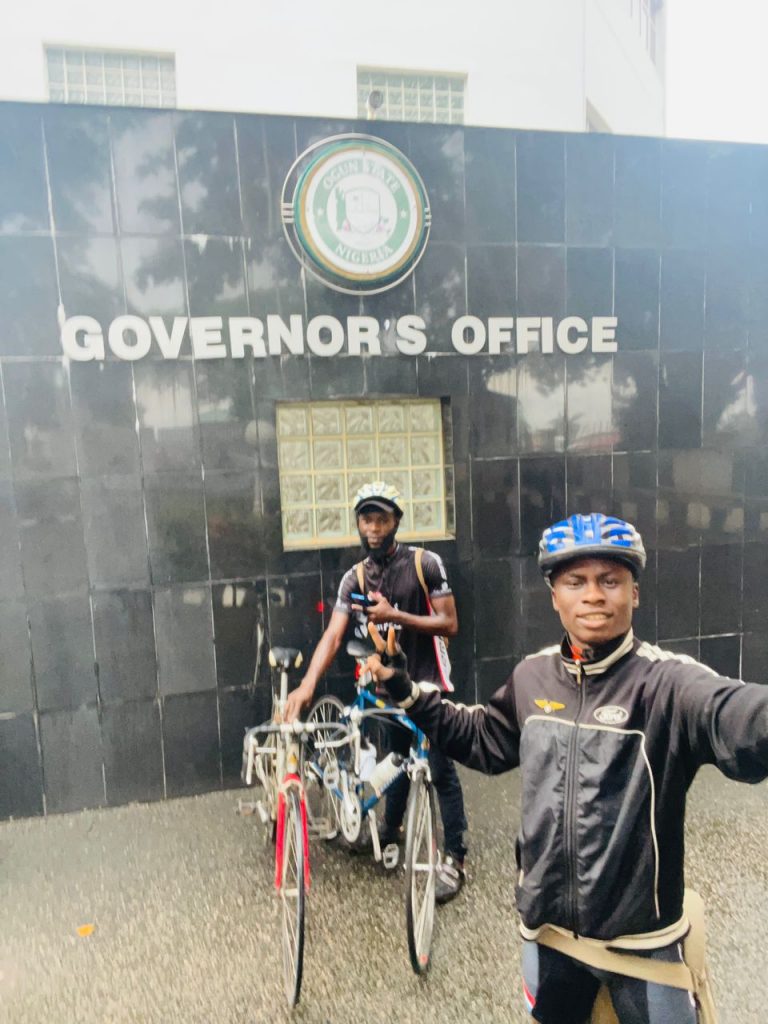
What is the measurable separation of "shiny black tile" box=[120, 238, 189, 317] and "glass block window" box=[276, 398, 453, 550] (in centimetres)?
100

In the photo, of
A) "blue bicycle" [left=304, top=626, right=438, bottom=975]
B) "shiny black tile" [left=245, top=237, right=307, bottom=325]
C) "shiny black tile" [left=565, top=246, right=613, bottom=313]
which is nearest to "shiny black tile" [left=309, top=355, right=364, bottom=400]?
"shiny black tile" [left=245, top=237, right=307, bottom=325]

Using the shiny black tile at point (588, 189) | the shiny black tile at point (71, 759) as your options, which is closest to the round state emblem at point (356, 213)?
the shiny black tile at point (588, 189)

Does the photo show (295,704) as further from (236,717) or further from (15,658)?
(15,658)

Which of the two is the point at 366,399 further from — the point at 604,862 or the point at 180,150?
the point at 604,862

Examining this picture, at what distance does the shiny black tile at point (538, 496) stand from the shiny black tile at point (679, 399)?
92 centimetres

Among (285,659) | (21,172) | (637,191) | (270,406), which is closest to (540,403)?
(637,191)

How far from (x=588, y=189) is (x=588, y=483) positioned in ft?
7.17

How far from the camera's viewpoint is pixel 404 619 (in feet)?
11.5

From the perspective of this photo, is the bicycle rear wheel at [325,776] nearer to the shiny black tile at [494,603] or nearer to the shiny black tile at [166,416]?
the shiny black tile at [494,603]

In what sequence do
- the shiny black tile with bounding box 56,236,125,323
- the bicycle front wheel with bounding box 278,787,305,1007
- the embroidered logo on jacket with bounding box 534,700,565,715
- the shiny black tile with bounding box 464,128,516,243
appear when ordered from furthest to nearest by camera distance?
the shiny black tile with bounding box 464,128,516,243 < the shiny black tile with bounding box 56,236,125,323 < the bicycle front wheel with bounding box 278,787,305,1007 < the embroidered logo on jacket with bounding box 534,700,565,715

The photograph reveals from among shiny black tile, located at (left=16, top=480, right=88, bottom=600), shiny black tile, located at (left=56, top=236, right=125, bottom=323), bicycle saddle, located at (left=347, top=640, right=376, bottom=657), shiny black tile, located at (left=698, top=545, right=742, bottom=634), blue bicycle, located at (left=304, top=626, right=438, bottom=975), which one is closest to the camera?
blue bicycle, located at (left=304, top=626, right=438, bottom=975)

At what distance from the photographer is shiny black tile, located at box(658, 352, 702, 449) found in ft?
17.0

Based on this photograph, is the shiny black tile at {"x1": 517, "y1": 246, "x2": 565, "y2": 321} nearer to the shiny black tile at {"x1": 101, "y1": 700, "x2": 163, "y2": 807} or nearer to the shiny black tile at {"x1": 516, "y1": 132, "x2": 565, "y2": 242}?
the shiny black tile at {"x1": 516, "y1": 132, "x2": 565, "y2": 242}

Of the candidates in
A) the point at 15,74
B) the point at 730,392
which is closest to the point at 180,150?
the point at 730,392
